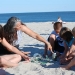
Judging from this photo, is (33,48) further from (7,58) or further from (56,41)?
(7,58)

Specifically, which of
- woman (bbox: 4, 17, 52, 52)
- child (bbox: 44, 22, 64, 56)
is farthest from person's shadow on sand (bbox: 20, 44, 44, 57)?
woman (bbox: 4, 17, 52, 52)

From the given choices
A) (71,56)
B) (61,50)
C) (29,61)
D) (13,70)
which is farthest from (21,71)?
(61,50)

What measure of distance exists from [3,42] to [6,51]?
0.27 metres

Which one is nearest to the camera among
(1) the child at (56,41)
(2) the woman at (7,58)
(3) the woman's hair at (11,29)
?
(2) the woman at (7,58)

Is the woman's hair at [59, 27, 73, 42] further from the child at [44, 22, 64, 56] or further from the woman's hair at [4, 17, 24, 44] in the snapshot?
the woman's hair at [4, 17, 24, 44]

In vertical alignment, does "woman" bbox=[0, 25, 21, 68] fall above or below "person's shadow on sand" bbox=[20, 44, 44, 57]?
above

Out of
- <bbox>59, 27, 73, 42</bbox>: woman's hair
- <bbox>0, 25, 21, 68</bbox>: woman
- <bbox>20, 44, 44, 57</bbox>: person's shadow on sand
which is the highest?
<bbox>59, 27, 73, 42</bbox>: woman's hair

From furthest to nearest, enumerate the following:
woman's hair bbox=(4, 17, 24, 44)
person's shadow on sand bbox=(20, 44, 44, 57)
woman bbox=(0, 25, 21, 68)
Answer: person's shadow on sand bbox=(20, 44, 44, 57)
woman's hair bbox=(4, 17, 24, 44)
woman bbox=(0, 25, 21, 68)

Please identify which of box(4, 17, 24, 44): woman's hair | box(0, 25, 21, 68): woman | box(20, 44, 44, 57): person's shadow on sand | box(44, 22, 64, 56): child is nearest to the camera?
box(0, 25, 21, 68): woman

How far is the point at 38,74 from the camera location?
4.04 metres

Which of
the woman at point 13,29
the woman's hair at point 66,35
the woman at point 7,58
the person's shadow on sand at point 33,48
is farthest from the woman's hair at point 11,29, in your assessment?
the person's shadow on sand at point 33,48

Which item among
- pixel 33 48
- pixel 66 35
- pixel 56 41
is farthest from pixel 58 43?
pixel 33 48

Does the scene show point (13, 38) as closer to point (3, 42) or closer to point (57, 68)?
point (3, 42)

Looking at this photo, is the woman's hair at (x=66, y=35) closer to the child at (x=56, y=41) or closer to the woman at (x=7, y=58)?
the child at (x=56, y=41)
